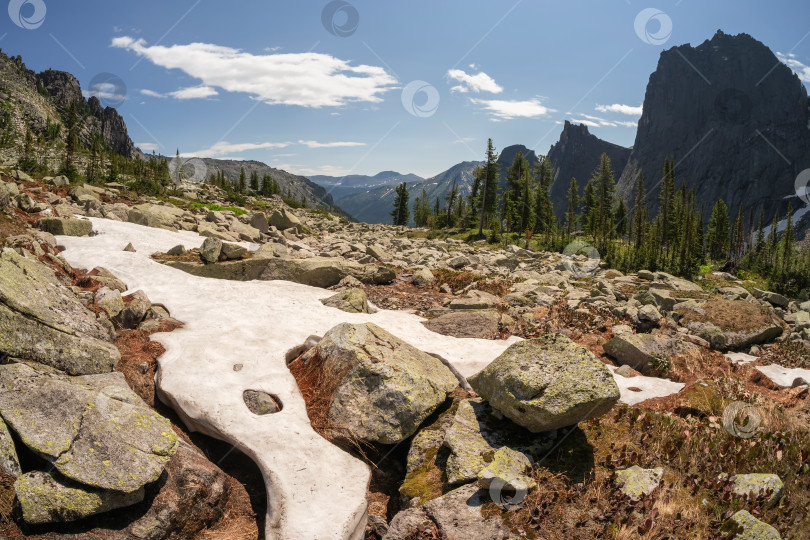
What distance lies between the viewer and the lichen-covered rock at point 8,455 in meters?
5.28

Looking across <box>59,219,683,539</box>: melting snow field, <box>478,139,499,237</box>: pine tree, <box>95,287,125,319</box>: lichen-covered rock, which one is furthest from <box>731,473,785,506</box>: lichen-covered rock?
<box>478,139,499,237</box>: pine tree

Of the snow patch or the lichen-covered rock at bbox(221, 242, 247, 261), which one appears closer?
the snow patch

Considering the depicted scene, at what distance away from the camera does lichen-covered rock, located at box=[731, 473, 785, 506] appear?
6492mm

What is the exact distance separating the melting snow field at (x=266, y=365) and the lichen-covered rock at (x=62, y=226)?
1.11m

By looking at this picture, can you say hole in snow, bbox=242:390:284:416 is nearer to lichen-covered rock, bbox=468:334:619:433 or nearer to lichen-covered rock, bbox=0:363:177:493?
lichen-covered rock, bbox=0:363:177:493

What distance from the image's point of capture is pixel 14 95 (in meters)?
178

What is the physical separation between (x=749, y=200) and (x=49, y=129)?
30354cm

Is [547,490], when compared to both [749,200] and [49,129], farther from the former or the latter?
[749,200]

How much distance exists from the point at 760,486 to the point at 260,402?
8.65 m

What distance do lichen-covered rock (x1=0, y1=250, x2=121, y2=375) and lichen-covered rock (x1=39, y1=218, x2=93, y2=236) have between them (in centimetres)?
1076

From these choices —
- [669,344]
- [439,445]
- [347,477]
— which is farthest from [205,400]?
[669,344]

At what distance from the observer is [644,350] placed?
1202 cm
